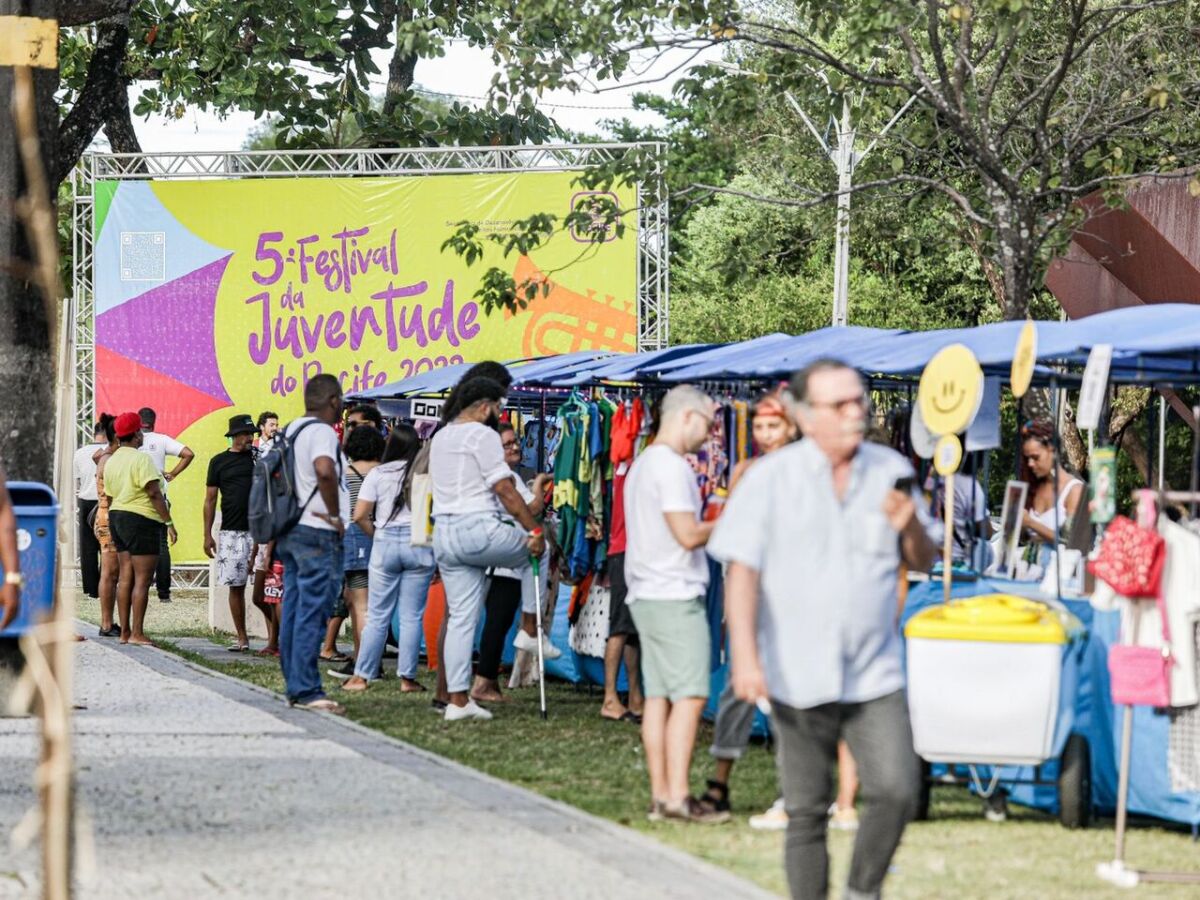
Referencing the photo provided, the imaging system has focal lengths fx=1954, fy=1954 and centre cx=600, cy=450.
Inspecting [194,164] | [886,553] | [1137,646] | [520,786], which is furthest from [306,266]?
[886,553]

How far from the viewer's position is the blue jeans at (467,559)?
405 inches

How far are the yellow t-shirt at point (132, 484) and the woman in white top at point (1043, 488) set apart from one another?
7246 millimetres

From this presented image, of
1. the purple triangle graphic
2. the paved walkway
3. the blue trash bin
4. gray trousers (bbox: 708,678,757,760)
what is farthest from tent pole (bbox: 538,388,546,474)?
the purple triangle graphic

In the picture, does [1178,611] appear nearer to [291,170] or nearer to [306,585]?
[306,585]

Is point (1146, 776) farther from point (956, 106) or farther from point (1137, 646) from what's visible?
point (956, 106)

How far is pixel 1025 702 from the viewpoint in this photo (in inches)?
281

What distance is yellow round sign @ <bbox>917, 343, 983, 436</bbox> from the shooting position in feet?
25.6

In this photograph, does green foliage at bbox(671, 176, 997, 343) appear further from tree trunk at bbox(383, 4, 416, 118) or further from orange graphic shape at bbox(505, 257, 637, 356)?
orange graphic shape at bbox(505, 257, 637, 356)

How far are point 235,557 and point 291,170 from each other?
891 centimetres

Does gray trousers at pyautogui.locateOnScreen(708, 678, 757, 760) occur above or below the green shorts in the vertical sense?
below

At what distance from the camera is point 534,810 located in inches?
297

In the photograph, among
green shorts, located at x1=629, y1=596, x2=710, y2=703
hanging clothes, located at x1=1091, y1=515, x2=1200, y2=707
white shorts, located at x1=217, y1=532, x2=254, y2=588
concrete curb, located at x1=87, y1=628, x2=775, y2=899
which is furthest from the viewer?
white shorts, located at x1=217, y1=532, x2=254, y2=588

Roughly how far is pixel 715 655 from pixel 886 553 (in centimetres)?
488

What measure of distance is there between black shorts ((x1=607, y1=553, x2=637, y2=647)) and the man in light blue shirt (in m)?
5.47
